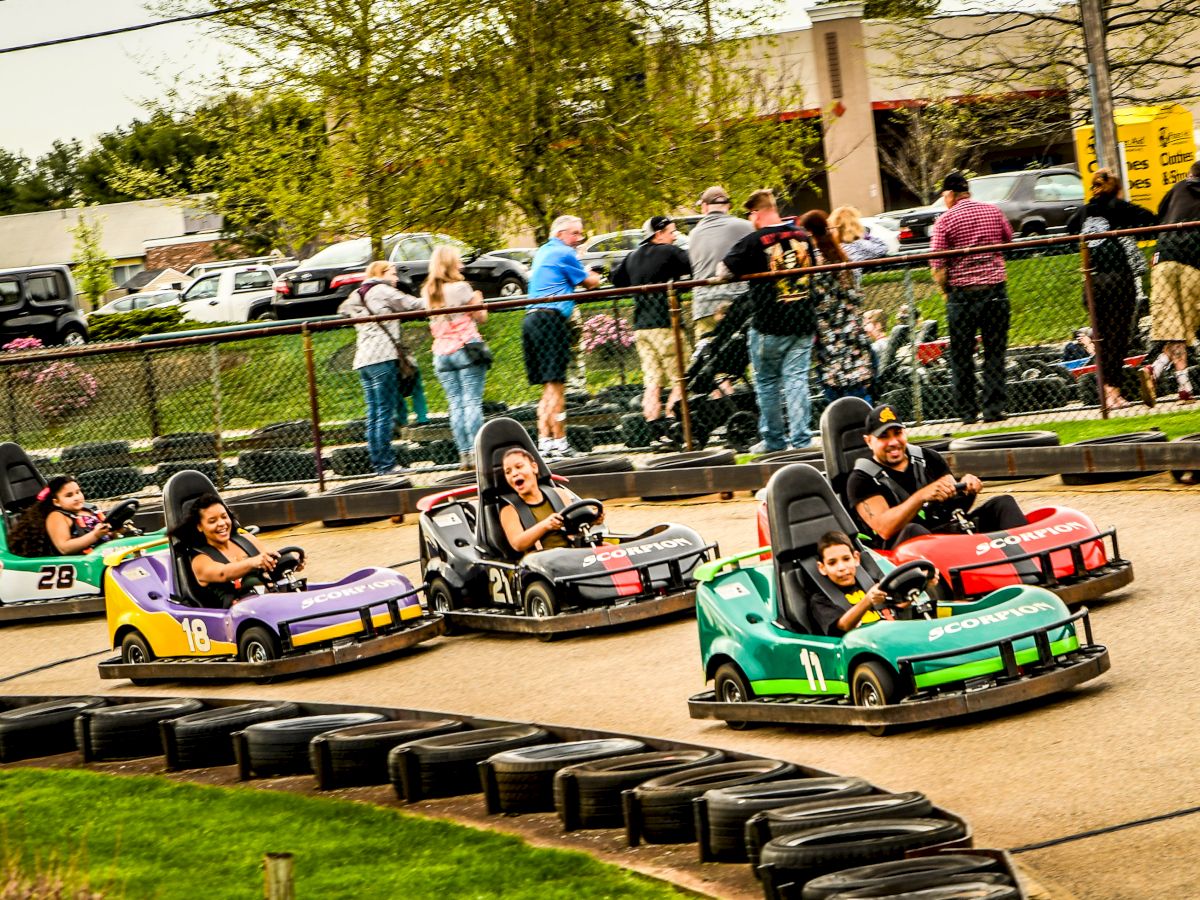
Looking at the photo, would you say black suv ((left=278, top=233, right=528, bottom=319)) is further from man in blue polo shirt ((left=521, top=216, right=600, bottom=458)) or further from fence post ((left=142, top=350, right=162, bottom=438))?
Answer: man in blue polo shirt ((left=521, top=216, right=600, bottom=458))

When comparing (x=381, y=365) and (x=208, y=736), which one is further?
(x=381, y=365)

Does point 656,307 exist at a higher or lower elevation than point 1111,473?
higher

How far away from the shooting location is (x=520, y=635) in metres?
10.5

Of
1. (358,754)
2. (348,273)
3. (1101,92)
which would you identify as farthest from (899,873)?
(348,273)

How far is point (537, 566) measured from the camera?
10180 mm

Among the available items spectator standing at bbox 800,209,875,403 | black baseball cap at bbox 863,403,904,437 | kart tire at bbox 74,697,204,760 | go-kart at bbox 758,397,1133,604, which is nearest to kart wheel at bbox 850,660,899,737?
go-kart at bbox 758,397,1133,604

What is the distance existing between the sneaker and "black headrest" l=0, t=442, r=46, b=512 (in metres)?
8.30

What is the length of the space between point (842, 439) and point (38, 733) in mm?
4381

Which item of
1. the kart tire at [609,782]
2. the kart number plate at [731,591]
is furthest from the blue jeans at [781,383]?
the kart tire at [609,782]

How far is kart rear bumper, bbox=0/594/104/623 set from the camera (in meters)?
13.2

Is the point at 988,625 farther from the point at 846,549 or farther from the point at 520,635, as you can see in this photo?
the point at 520,635

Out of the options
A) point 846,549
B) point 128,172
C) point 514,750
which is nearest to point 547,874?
point 514,750

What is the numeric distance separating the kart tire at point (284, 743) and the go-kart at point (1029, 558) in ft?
7.21

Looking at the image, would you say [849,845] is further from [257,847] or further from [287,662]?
[287,662]
